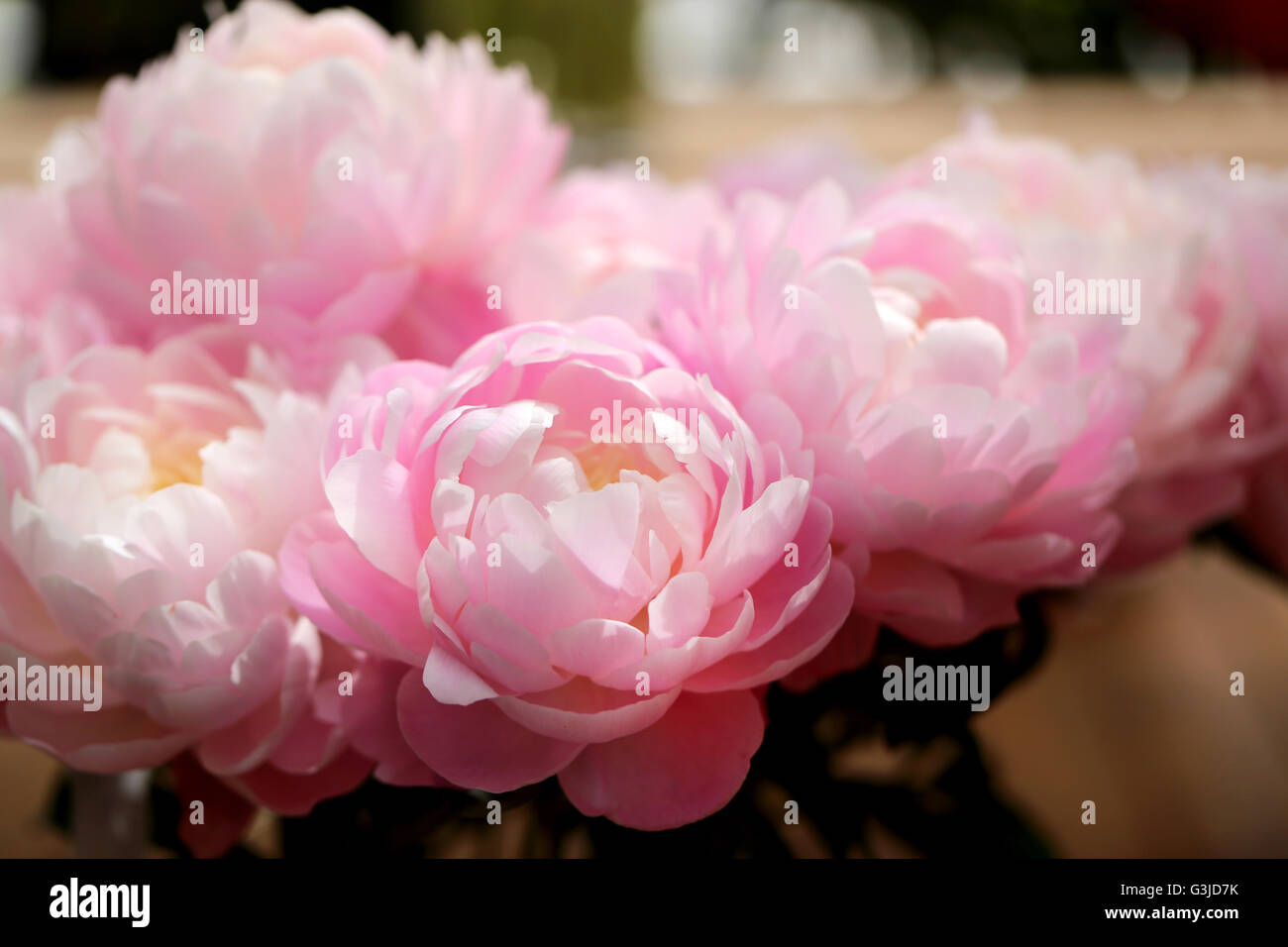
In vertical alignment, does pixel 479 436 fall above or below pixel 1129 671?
above

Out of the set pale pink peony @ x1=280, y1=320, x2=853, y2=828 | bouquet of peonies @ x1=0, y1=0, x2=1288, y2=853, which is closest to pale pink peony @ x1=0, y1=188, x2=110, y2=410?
bouquet of peonies @ x1=0, y1=0, x2=1288, y2=853

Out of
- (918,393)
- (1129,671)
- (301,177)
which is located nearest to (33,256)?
(301,177)

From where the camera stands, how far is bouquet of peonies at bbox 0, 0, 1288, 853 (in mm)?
168

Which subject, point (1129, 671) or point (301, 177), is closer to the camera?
point (301, 177)

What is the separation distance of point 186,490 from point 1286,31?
1.00 metres

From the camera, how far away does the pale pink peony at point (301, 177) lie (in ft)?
0.69

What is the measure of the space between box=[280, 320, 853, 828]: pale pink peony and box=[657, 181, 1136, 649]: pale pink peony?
0.01 metres

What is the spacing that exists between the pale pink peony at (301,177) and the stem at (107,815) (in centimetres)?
10

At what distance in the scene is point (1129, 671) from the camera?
65cm

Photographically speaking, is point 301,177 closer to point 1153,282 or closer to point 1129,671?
point 1153,282

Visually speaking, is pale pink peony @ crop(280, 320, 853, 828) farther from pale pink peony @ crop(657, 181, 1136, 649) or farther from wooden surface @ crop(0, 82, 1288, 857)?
wooden surface @ crop(0, 82, 1288, 857)

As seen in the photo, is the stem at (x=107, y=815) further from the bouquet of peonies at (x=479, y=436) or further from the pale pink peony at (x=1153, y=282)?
the pale pink peony at (x=1153, y=282)

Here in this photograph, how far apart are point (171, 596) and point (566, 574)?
7 centimetres

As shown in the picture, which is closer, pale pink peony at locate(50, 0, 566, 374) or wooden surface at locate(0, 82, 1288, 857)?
pale pink peony at locate(50, 0, 566, 374)
